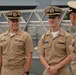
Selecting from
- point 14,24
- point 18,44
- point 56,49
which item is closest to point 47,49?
point 56,49

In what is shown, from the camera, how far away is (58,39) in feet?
13.2

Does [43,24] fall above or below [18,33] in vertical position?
below

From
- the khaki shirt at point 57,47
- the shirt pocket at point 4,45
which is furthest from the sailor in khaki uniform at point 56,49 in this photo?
the shirt pocket at point 4,45

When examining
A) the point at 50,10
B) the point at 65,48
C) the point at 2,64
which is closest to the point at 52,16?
the point at 50,10

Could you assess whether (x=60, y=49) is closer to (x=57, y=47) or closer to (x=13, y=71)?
(x=57, y=47)

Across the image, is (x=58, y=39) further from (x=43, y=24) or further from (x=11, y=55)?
(x=43, y=24)

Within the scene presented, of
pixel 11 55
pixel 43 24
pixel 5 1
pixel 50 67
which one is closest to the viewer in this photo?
pixel 50 67

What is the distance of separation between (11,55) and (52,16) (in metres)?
0.73

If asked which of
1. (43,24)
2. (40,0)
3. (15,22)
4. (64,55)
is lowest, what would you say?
(40,0)

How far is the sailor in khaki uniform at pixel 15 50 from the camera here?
13.9 feet

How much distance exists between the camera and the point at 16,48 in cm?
423

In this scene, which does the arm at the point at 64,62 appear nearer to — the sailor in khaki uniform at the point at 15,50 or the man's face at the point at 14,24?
the sailor in khaki uniform at the point at 15,50

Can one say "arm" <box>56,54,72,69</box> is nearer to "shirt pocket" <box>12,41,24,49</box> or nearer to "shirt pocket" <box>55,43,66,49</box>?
"shirt pocket" <box>55,43,66,49</box>

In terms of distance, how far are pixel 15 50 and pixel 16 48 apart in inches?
1.1
